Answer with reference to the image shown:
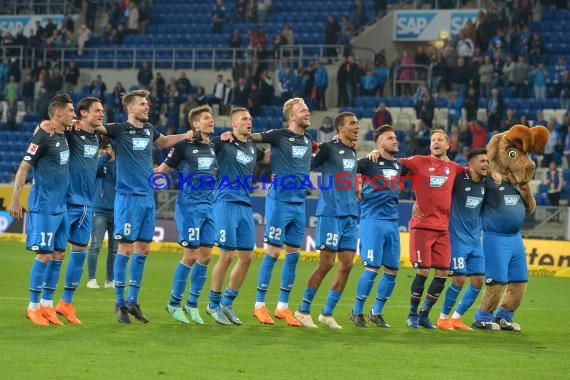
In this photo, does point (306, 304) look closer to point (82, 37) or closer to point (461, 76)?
point (461, 76)

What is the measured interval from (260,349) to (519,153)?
4.77 meters

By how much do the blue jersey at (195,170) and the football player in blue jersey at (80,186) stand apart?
0.92 metres

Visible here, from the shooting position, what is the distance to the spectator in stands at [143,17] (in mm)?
40156

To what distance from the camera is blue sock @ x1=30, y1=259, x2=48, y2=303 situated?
45.2 ft

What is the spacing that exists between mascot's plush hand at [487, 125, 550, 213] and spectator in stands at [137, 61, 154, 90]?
865 inches

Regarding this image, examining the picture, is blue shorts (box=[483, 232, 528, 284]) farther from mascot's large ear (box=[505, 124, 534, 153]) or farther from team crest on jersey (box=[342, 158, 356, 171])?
team crest on jersey (box=[342, 158, 356, 171])

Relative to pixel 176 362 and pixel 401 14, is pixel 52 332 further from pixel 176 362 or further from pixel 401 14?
pixel 401 14

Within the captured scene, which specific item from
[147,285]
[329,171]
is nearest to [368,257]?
[329,171]

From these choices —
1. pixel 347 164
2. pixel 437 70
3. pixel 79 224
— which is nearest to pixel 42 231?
pixel 79 224

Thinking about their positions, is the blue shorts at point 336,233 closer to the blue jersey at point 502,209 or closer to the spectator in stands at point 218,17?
the blue jersey at point 502,209

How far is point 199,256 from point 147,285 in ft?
17.5

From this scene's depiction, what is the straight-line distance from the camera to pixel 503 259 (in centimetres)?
1509

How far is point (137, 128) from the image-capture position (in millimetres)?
14430

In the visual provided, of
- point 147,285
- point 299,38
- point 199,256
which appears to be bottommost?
point 147,285
